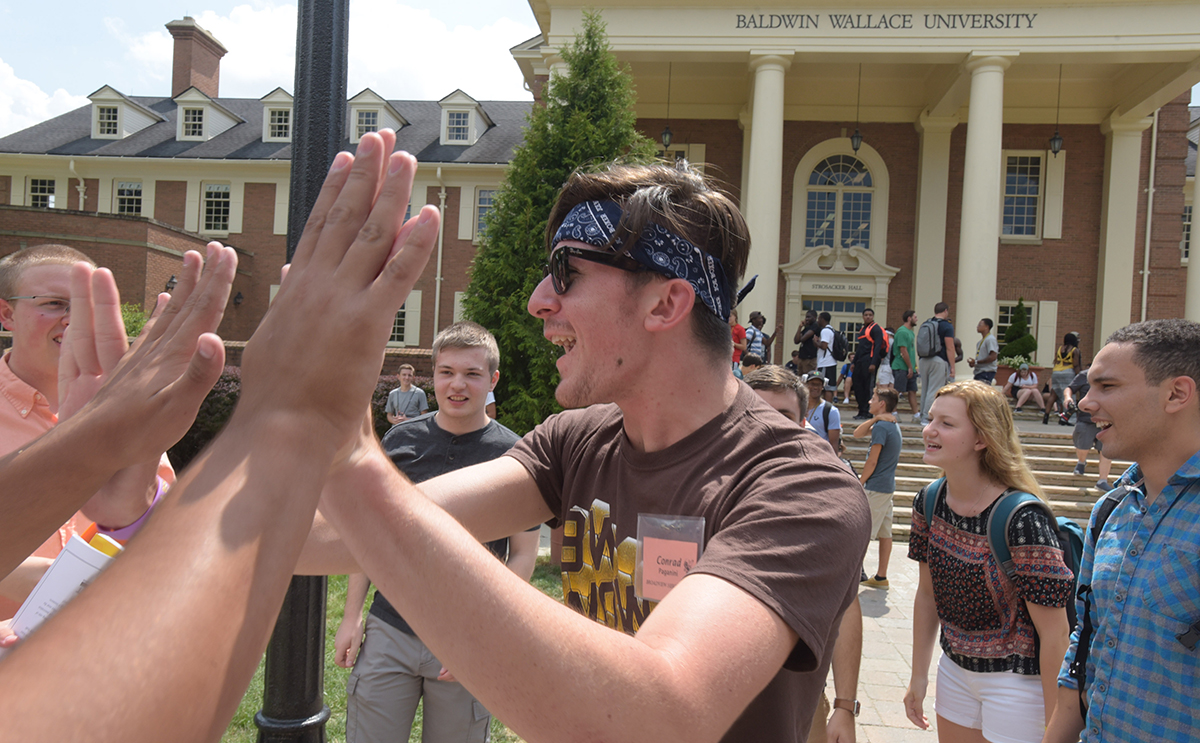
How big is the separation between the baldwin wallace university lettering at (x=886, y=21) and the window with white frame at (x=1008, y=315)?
862cm

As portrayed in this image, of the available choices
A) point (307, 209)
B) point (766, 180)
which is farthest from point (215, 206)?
point (307, 209)

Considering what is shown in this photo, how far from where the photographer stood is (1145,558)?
2.46 metres

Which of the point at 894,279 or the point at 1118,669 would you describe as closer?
the point at 1118,669

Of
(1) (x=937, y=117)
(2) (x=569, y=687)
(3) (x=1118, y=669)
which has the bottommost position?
(3) (x=1118, y=669)

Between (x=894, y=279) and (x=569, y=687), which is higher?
(x=894, y=279)

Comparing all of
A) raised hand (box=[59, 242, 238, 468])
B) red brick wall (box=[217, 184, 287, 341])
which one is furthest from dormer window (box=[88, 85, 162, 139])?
raised hand (box=[59, 242, 238, 468])

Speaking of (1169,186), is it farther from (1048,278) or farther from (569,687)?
(569,687)

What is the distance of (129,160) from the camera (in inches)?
1319

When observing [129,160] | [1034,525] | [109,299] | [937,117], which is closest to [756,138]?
[937,117]

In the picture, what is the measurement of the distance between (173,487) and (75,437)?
509 mm

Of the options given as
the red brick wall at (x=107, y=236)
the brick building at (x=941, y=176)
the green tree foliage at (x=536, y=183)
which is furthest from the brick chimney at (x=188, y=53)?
the green tree foliage at (x=536, y=183)

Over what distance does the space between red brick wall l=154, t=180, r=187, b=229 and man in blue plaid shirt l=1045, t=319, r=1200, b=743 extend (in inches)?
1443

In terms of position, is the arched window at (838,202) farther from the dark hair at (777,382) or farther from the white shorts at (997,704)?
the white shorts at (997,704)

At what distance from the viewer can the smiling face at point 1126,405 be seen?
269 cm
